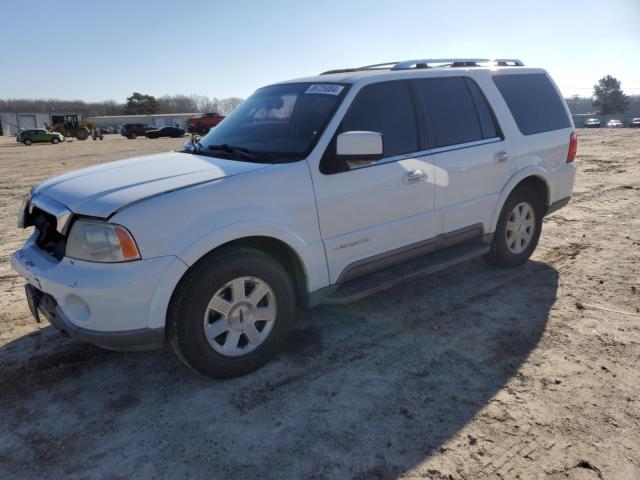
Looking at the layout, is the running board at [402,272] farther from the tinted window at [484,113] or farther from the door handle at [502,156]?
the tinted window at [484,113]

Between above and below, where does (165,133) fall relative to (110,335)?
above

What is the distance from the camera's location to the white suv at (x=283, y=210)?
2826 millimetres

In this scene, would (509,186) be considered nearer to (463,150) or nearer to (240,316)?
(463,150)

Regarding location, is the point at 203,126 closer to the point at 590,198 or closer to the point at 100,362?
the point at 590,198

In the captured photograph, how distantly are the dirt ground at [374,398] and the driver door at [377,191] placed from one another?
666mm

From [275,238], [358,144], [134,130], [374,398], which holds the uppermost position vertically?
[134,130]

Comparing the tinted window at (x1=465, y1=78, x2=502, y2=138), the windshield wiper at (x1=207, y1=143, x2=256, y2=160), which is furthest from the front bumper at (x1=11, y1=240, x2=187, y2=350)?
the tinted window at (x1=465, y1=78, x2=502, y2=138)

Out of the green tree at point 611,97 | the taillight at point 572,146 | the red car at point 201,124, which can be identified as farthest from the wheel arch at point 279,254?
the green tree at point 611,97

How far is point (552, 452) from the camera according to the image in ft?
8.32

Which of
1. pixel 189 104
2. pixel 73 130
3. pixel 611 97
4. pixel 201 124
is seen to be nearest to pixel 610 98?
pixel 611 97

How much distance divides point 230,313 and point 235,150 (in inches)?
49.6

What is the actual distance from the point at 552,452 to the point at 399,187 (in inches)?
79.5

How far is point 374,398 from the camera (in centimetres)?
302

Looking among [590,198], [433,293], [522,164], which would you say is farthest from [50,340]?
[590,198]
